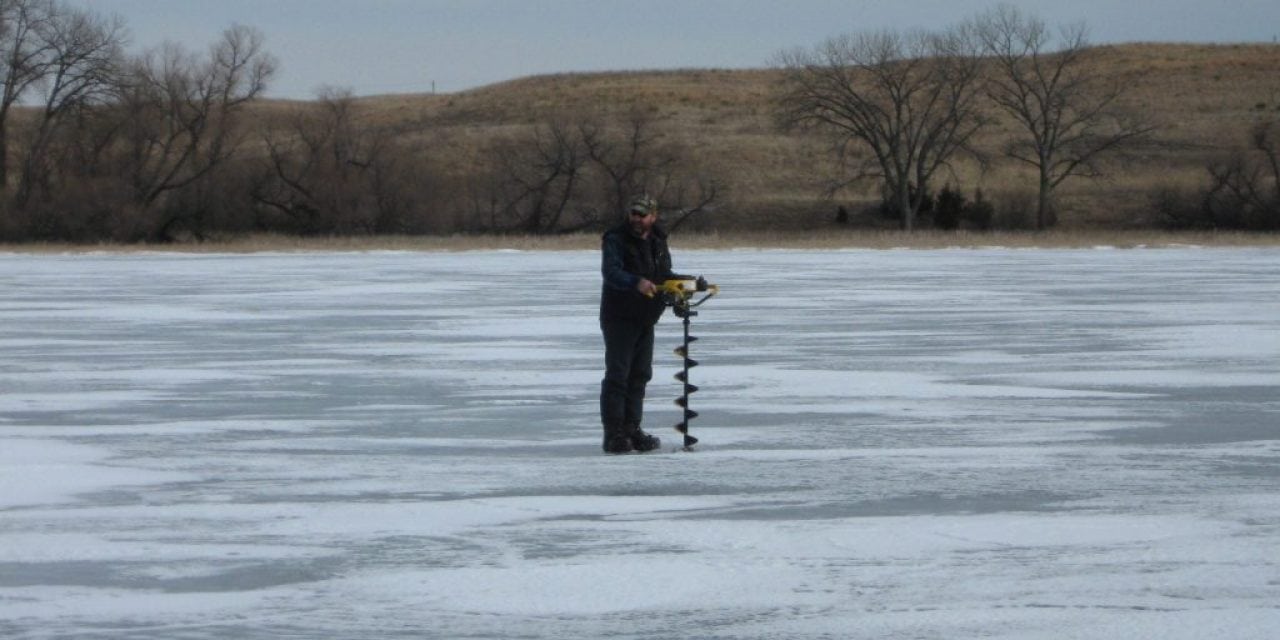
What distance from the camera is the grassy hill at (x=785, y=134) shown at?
71750 mm

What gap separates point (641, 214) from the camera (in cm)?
1069

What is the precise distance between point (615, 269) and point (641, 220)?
13.2 inches

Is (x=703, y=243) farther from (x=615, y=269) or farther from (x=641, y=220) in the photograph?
(x=615, y=269)

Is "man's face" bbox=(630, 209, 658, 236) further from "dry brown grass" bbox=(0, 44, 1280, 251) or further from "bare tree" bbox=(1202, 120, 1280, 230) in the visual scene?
"bare tree" bbox=(1202, 120, 1280, 230)

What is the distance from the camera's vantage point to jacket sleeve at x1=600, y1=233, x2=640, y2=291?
10508 millimetres

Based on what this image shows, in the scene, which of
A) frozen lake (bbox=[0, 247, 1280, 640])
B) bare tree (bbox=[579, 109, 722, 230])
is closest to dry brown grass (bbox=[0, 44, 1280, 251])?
bare tree (bbox=[579, 109, 722, 230])

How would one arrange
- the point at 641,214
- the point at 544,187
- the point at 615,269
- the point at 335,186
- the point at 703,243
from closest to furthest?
the point at 615,269, the point at 641,214, the point at 703,243, the point at 335,186, the point at 544,187

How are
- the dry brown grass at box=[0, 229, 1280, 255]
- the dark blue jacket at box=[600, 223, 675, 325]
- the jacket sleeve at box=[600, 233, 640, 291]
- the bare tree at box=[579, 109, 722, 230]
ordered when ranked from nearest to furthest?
the jacket sleeve at box=[600, 233, 640, 291] < the dark blue jacket at box=[600, 223, 675, 325] < the dry brown grass at box=[0, 229, 1280, 255] < the bare tree at box=[579, 109, 722, 230]

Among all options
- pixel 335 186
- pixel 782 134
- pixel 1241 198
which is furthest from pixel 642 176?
pixel 782 134

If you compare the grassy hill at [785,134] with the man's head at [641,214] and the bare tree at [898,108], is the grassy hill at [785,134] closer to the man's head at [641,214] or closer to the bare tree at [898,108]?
the bare tree at [898,108]

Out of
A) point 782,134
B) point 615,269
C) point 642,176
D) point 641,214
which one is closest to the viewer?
point 615,269

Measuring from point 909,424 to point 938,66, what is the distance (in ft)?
194

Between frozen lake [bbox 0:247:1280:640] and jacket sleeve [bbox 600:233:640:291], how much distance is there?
1.01 m

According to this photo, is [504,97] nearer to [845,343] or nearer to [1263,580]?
[845,343]
